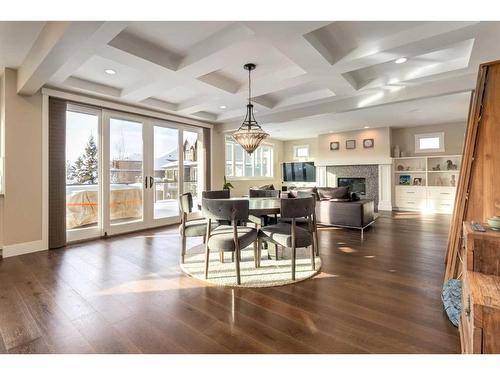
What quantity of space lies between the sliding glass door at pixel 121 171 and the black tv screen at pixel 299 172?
477 cm

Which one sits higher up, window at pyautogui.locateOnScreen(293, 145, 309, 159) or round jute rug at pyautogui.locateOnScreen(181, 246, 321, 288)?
window at pyautogui.locateOnScreen(293, 145, 309, 159)

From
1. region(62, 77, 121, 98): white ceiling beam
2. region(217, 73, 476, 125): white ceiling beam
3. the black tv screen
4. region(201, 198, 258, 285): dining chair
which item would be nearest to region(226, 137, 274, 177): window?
the black tv screen

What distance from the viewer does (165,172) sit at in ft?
18.6

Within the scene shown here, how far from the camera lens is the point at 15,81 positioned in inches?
138

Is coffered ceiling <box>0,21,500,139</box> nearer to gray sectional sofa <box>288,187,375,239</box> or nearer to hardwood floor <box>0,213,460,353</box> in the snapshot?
gray sectional sofa <box>288,187,375,239</box>

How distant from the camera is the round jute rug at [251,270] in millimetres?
2553

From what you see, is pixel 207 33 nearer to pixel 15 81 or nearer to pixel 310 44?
pixel 310 44

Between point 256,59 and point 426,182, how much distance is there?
22.0 ft

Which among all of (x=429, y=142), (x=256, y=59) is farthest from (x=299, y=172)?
(x=256, y=59)

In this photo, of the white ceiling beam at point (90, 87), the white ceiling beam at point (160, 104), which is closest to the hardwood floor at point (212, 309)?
the white ceiling beam at point (90, 87)

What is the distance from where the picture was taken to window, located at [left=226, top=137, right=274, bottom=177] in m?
8.09

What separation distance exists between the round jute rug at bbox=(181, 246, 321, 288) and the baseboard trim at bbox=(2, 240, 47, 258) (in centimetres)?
225

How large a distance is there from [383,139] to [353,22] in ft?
19.7

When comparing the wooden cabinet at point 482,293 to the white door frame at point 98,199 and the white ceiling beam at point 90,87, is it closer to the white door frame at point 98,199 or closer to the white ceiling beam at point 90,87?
the white ceiling beam at point 90,87
